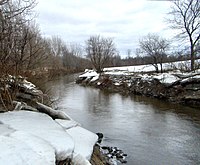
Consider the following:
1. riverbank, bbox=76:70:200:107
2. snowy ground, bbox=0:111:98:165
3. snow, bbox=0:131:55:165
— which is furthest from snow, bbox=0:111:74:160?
riverbank, bbox=76:70:200:107

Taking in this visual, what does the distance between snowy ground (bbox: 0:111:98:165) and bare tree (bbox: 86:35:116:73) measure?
1298 inches

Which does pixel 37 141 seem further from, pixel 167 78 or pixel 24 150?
pixel 167 78

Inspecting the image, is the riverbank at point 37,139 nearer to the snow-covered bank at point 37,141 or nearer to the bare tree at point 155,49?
the snow-covered bank at point 37,141

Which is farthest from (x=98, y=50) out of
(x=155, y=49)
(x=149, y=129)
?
(x=149, y=129)

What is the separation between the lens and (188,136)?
30.4 feet

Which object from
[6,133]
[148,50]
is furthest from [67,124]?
[148,50]

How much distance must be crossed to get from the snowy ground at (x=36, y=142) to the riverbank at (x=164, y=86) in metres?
13.1

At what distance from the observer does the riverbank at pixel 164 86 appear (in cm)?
1765

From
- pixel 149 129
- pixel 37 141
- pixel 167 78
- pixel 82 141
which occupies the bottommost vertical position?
pixel 149 129

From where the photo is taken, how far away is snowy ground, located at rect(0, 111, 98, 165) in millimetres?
3260

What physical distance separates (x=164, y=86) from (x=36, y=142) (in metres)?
17.7

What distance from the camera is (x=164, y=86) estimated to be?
66.5 ft

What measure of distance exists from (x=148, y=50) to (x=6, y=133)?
2609 centimetres

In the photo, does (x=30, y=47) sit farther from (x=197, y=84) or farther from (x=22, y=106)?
(x=197, y=84)
